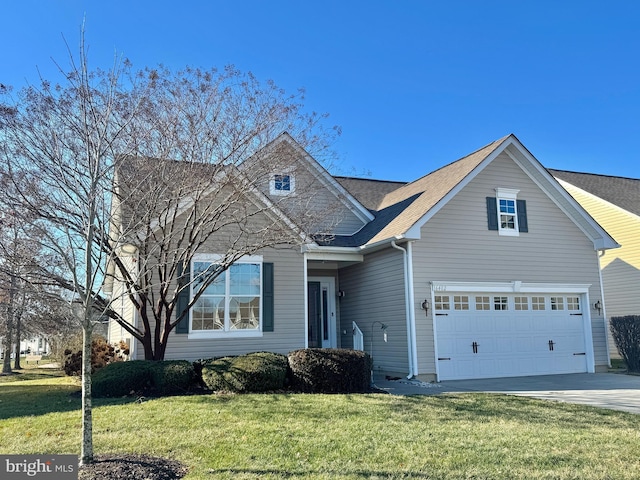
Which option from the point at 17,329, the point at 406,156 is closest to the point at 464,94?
the point at 406,156

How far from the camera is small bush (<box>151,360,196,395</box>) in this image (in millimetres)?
9266

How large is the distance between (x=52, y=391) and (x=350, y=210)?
9.20 meters

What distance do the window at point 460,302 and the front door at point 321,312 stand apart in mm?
3921

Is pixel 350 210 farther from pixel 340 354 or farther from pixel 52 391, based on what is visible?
pixel 52 391

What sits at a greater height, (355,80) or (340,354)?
(355,80)

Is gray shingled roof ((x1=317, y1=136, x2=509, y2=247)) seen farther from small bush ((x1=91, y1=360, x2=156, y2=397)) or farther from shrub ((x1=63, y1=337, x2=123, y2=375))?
shrub ((x1=63, y1=337, x2=123, y2=375))

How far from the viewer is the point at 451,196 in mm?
12844

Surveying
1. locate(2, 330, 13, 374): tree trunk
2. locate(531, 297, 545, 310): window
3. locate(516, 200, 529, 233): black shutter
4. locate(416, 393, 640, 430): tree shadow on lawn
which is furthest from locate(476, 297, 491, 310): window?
locate(2, 330, 13, 374): tree trunk

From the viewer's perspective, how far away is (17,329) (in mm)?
18875

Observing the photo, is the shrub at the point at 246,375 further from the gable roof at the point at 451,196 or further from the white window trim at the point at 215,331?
the gable roof at the point at 451,196

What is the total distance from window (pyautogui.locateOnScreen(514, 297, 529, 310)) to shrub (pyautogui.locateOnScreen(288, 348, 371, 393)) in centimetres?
565

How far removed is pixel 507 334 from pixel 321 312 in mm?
5178

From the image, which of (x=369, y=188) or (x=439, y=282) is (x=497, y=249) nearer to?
(x=439, y=282)

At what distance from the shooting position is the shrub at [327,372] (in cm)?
959
